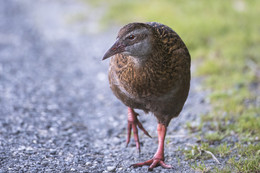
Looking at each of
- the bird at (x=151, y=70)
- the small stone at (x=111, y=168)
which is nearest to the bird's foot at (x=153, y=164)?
the bird at (x=151, y=70)

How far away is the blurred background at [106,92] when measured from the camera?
3881 millimetres

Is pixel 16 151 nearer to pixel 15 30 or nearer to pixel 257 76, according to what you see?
pixel 257 76

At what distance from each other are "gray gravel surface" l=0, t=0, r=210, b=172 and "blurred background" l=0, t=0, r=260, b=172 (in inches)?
0.5

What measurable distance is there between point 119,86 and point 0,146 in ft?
4.14

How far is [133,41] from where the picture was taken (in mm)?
3463

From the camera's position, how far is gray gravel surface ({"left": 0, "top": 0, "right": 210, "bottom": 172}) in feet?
12.6

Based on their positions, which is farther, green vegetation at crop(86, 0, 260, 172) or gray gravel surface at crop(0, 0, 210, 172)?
green vegetation at crop(86, 0, 260, 172)

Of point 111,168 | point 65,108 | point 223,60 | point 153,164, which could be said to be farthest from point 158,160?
point 223,60

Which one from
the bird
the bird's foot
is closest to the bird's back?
the bird

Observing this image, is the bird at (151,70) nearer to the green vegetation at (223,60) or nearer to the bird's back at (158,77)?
the bird's back at (158,77)

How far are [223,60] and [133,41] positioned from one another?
3359mm

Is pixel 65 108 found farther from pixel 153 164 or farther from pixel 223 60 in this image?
pixel 223 60

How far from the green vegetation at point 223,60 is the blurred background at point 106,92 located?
0.6 inches

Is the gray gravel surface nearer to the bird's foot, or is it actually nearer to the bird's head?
the bird's foot
